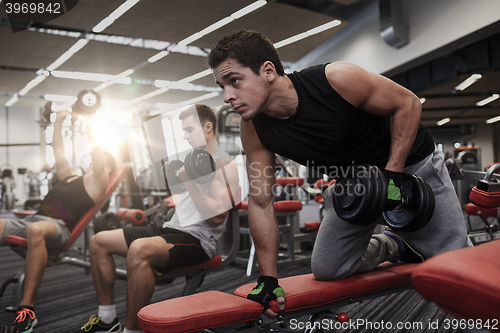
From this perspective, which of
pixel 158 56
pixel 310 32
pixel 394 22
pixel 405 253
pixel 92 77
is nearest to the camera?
pixel 405 253

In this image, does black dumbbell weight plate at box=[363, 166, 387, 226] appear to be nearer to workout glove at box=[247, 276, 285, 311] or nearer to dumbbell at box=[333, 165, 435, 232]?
dumbbell at box=[333, 165, 435, 232]

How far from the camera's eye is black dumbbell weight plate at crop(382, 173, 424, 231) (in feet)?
3.51

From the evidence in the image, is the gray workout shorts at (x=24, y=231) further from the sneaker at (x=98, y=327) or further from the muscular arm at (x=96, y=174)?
the sneaker at (x=98, y=327)

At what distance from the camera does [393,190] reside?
106cm

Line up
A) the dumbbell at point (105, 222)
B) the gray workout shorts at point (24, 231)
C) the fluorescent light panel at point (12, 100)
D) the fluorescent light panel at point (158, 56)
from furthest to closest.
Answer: the fluorescent light panel at point (12, 100) → the fluorescent light panel at point (158, 56) → the dumbbell at point (105, 222) → the gray workout shorts at point (24, 231)

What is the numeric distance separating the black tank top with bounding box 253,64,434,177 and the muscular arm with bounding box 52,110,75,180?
1.95 m

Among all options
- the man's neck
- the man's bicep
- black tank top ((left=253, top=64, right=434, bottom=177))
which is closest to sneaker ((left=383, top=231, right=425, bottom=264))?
black tank top ((left=253, top=64, right=434, bottom=177))

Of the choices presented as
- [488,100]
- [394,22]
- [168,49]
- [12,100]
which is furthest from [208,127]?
[12,100]

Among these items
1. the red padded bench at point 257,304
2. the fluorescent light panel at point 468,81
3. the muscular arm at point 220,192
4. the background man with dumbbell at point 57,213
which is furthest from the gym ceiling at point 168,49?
the red padded bench at point 257,304

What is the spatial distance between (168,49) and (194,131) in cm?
606

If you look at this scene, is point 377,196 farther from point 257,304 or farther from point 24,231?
point 24,231

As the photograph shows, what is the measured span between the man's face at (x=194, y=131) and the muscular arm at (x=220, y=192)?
0.23m

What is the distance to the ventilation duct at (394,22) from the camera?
5.45 meters

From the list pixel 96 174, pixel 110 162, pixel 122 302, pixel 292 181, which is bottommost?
pixel 122 302
